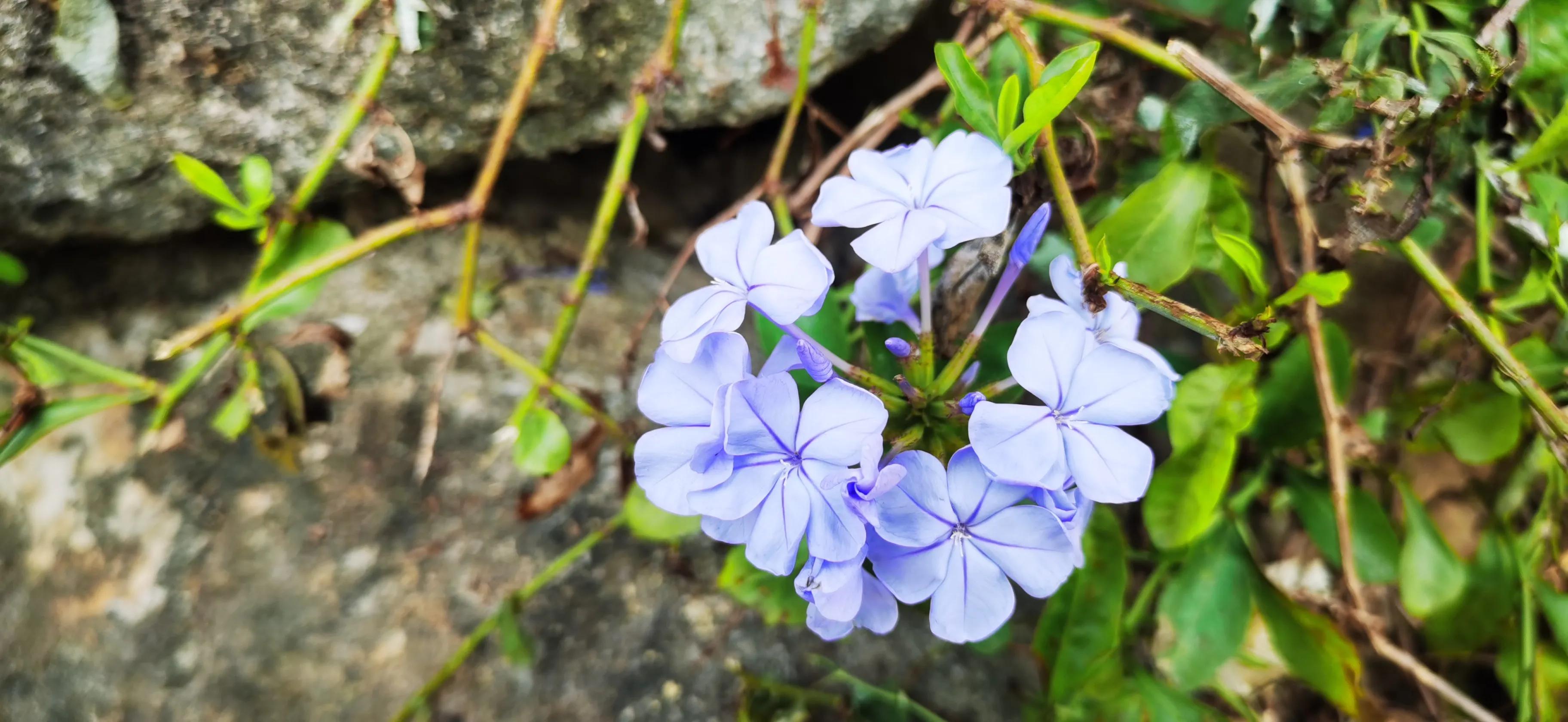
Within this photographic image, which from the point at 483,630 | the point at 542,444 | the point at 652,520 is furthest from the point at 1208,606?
the point at 483,630

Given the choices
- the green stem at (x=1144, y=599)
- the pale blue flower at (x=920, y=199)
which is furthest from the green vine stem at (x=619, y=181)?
the green stem at (x=1144, y=599)

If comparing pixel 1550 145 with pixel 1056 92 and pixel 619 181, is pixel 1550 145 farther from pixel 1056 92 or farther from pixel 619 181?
pixel 619 181

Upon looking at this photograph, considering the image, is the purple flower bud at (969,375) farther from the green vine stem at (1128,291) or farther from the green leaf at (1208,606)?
the green leaf at (1208,606)

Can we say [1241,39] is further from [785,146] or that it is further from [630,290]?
[630,290]

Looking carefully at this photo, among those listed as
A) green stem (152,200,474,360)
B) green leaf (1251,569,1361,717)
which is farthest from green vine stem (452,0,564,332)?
green leaf (1251,569,1361,717)

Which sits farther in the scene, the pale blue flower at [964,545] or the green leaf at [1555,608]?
the green leaf at [1555,608]

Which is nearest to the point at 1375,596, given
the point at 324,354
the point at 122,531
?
the point at 324,354
